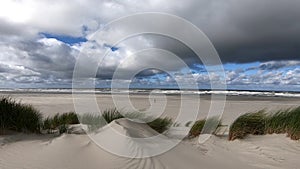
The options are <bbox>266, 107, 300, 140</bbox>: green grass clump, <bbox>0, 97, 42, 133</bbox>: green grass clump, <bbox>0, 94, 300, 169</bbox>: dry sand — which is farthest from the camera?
<bbox>266, 107, 300, 140</bbox>: green grass clump

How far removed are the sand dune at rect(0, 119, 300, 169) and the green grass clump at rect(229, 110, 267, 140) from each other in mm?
712

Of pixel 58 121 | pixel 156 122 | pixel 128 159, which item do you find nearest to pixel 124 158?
pixel 128 159

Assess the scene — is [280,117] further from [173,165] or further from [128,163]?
[128,163]

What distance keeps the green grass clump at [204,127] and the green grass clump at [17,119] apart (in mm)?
4342

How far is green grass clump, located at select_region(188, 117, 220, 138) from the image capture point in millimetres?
9927

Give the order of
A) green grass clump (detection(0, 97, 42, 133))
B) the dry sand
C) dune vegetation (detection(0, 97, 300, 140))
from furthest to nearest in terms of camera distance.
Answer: dune vegetation (detection(0, 97, 300, 140)) < green grass clump (detection(0, 97, 42, 133)) < the dry sand

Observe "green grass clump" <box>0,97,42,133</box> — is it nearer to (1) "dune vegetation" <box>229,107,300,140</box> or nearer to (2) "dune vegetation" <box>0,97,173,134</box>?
(2) "dune vegetation" <box>0,97,173,134</box>

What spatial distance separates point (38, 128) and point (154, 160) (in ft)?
12.2

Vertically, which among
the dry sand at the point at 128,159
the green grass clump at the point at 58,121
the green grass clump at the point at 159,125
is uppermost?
the green grass clump at the point at 58,121

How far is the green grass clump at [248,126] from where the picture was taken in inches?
378

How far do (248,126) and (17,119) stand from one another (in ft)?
21.3

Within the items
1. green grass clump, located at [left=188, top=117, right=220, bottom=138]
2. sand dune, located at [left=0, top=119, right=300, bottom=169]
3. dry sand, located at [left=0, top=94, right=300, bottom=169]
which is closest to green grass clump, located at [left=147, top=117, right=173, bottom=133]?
green grass clump, located at [left=188, top=117, right=220, bottom=138]

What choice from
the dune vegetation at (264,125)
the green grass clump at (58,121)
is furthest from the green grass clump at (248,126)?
the green grass clump at (58,121)

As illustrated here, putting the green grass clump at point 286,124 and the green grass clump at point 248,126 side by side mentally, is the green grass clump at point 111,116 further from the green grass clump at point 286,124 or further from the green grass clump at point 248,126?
the green grass clump at point 286,124
